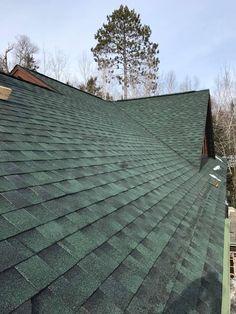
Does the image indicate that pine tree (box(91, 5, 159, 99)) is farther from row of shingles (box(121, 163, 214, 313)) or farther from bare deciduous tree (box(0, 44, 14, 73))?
row of shingles (box(121, 163, 214, 313))

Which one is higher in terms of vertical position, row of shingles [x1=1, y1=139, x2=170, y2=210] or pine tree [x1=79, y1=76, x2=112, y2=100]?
pine tree [x1=79, y1=76, x2=112, y2=100]

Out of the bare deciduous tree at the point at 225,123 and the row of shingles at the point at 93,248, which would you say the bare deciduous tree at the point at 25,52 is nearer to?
the bare deciduous tree at the point at 225,123

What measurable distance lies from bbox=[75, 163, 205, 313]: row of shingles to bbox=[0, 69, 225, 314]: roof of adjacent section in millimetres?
10

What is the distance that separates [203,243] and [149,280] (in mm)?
2029

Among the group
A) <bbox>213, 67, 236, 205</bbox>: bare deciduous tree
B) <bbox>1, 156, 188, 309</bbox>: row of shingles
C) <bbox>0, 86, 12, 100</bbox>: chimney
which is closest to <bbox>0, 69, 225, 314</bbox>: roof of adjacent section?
<bbox>1, 156, 188, 309</bbox>: row of shingles

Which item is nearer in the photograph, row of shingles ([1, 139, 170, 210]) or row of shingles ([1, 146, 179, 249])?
row of shingles ([1, 146, 179, 249])

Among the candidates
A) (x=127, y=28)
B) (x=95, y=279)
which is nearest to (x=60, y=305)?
(x=95, y=279)

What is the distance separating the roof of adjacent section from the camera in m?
1.84

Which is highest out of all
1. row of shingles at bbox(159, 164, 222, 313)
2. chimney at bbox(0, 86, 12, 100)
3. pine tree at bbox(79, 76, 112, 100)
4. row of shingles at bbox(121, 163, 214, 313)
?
pine tree at bbox(79, 76, 112, 100)

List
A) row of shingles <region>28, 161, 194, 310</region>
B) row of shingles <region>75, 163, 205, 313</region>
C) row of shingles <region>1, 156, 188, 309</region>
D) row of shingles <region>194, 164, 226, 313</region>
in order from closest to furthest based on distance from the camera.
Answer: row of shingles <region>1, 156, 188, 309</region> → row of shingles <region>28, 161, 194, 310</region> → row of shingles <region>75, 163, 205, 313</region> → row of shingles <region>194, 164, 226, 313</region>

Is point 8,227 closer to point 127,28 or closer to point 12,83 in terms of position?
point 12,83

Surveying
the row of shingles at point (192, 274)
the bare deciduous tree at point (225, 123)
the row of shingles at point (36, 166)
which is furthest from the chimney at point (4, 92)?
the bare deciduous tree at point (225, 123)

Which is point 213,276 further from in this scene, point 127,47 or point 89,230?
point 127,47

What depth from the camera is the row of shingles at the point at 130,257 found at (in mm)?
1951
